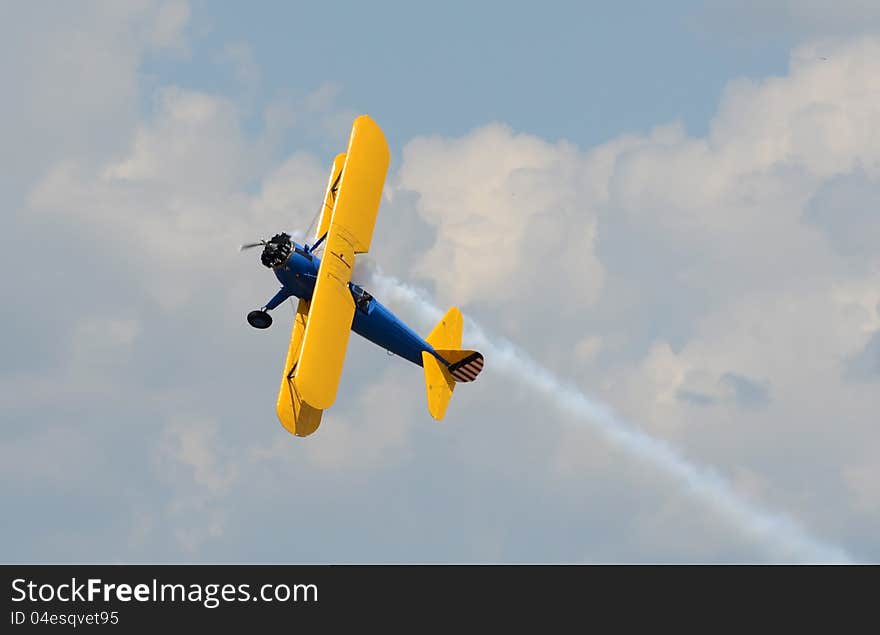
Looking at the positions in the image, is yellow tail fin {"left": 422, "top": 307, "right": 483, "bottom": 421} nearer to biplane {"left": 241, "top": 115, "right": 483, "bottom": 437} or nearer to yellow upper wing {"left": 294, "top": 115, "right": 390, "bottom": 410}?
biplane {"left": 241, "top": 115, "right": 483, "bottom": 437}

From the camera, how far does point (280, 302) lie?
90562 mm

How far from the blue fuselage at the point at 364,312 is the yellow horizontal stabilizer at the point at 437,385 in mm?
305

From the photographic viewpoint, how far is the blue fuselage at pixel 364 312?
296 ft

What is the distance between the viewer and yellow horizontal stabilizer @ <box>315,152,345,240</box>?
9275 centimetres

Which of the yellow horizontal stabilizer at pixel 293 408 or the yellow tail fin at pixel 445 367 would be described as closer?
the yellow horizontal stabilizer at pixel 293 408

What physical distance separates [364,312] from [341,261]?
10.7 feet

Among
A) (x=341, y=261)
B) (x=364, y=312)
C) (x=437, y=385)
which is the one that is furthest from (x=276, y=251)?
(x=437, y=385)

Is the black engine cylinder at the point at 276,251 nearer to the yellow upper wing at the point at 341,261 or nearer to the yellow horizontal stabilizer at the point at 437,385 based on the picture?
the yellow upper wing at the point at 341,261

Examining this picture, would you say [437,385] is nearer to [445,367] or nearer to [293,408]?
[445,367]

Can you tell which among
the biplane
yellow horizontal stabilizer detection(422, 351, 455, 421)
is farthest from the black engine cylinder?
yellow horizontal stabilizer detection(422, 351, 455, 421)

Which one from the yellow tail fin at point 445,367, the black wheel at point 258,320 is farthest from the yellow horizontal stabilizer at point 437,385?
the black wheel at point 258,320
